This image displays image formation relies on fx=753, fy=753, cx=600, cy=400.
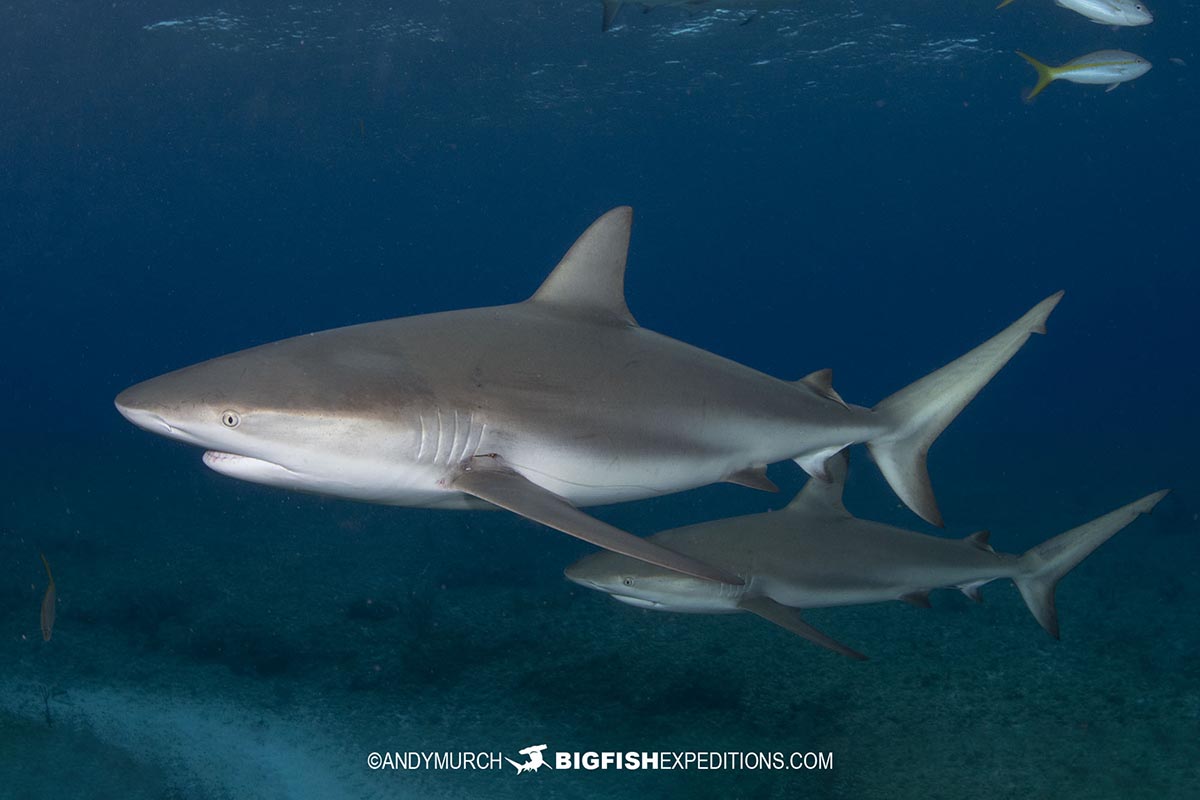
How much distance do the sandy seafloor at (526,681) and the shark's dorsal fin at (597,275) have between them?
3467 mm

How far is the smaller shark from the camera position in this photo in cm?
479

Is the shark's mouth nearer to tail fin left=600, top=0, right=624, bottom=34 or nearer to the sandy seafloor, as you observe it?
the sandy seafloor

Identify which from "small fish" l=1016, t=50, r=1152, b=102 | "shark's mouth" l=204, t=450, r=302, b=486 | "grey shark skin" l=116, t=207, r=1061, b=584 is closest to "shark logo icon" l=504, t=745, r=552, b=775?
"grey shark skin" l=116, t=207, r=1061, b=584

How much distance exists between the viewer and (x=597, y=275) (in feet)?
13.8

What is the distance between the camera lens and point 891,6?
2514cm

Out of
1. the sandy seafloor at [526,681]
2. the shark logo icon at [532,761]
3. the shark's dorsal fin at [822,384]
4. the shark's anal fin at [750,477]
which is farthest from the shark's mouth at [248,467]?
the shark logo icon at [532,761]

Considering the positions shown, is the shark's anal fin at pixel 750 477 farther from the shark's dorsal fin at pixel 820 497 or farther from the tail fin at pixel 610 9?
the tail fin at pixel 610 9

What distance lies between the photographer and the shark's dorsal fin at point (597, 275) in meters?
4.18

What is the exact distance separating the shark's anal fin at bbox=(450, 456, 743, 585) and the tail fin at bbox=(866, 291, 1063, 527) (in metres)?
2.28

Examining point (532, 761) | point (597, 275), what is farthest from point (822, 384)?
point (532, 761)

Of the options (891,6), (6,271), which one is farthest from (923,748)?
(6,271)

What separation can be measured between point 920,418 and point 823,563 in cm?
115

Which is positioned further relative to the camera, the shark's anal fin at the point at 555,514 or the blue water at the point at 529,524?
the blue water at the point at 529,524

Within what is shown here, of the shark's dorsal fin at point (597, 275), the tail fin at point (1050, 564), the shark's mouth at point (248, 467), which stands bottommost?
A: the tail fin at point (1050, 564)
